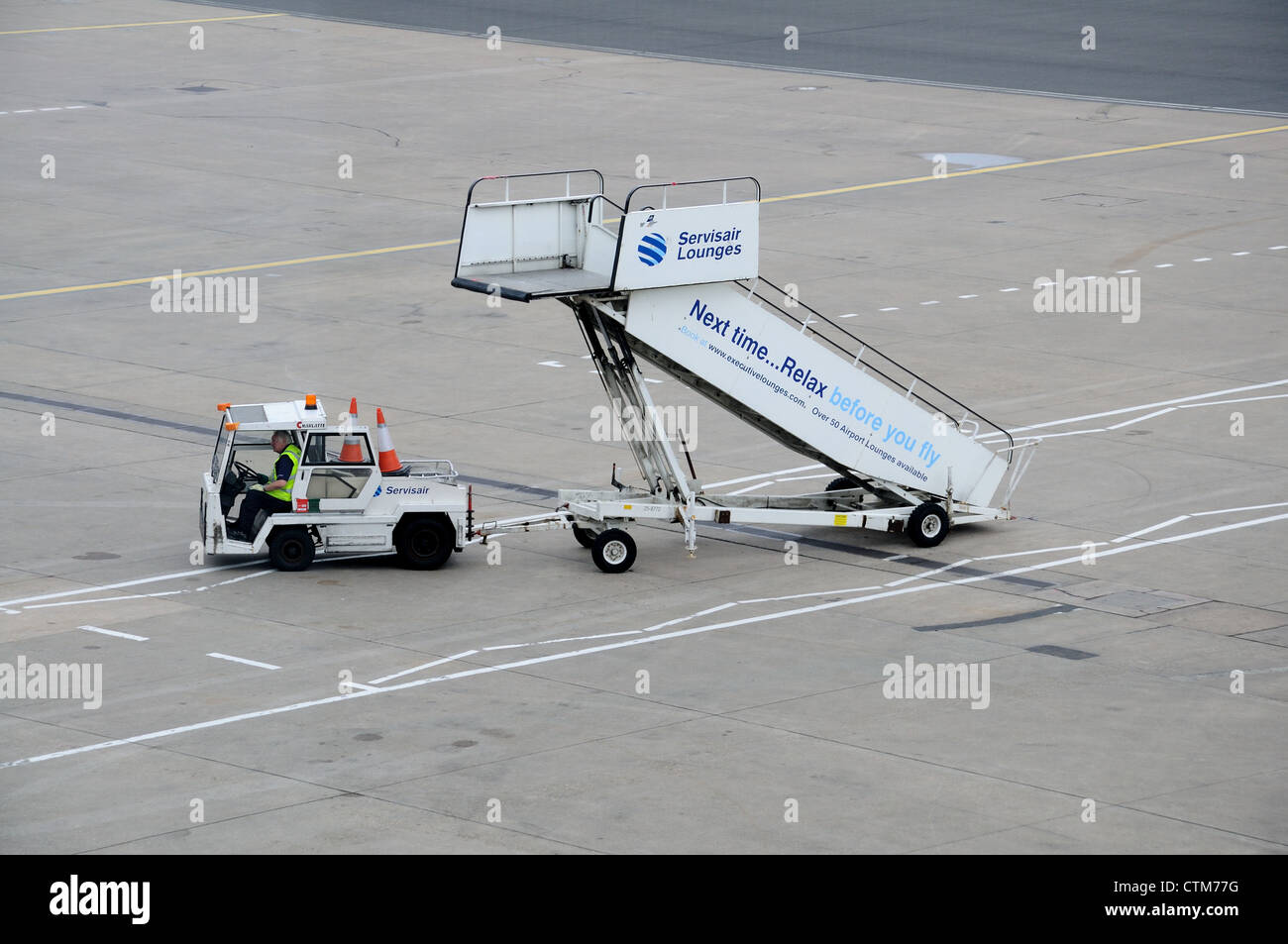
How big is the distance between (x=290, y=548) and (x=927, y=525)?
929cm

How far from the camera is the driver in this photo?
28297 millimetres

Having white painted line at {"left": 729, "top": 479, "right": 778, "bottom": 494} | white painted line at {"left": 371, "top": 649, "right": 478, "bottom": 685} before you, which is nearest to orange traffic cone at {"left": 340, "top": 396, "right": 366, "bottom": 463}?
white painted line at {"left": 371, "top": 649, "right": 478, "bottom": 685}

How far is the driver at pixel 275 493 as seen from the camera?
28.3m

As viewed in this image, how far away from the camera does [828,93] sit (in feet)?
243

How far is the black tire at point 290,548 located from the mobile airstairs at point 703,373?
7.80ft

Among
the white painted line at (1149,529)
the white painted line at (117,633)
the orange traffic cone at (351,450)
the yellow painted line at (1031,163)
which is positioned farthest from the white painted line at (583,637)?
the yellow painted line at (1031,163)

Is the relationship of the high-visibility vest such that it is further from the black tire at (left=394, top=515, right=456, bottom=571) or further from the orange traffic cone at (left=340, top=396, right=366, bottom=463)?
the black tire at (left=394, top=515, right=456, bottom=571)

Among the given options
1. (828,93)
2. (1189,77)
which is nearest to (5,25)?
(828,93)

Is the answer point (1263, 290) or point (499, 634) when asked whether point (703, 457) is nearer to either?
point (499, 634)

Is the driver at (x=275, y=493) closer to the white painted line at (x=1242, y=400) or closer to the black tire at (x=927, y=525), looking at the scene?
the black tire at (x=927, y=525)

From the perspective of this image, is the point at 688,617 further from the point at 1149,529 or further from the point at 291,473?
the point at 1149,529

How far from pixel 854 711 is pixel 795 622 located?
344cm

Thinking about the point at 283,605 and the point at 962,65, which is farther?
the point at 962,65

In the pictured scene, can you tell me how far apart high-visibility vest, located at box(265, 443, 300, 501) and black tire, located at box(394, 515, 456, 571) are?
161 centimetres
